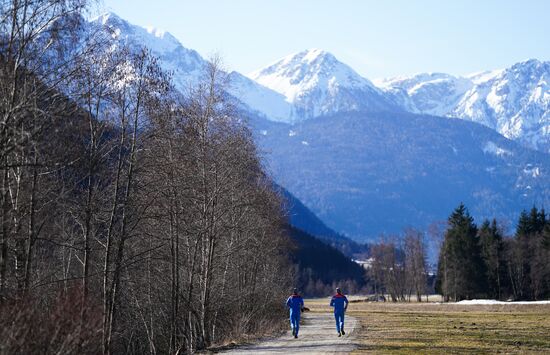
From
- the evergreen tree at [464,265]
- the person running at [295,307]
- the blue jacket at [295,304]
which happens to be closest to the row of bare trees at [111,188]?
the person running at [295,307]

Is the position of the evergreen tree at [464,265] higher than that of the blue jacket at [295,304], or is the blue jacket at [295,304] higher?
the evergreen tree at [464,265]

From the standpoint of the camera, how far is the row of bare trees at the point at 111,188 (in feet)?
51.8

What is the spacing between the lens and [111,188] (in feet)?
86.8

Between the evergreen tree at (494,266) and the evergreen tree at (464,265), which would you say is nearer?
the evergreen tree at (464,265)

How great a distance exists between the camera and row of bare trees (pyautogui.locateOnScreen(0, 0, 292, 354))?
51.8 ft

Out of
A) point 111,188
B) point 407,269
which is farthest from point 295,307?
point 407,269

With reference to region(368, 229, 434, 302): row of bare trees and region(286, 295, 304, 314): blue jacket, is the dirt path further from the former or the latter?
region(368, 229, 434, 302): row of bare trees

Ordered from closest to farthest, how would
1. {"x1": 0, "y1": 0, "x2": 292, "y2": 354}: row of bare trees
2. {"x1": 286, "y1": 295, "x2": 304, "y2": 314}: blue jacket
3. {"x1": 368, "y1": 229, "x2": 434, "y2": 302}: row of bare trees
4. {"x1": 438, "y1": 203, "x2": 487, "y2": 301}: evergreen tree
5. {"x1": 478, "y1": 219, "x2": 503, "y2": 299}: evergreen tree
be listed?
1. {"x1": 0, "y1": 0, "x2": 292, "y2": 354}: row of bare trees
2. {"x1": 286, "y1": 295, "x2": 304, "y2": 314}: blue jacket
3. {"x1": 438, "y1": 203, "x2": 487, "y2": 301}: evergreen tree
4. {"x1": 478, "y1": 219, "x2": 503, "y2": 299}: evergreen tree
5. {"x1": 368, "y1": 229, "x2": 434, "y2": 302}: row of bare trees

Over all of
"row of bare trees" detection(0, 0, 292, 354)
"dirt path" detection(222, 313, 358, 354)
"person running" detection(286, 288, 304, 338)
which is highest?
"row of bare trees" detection(0, 0, 292, 354)

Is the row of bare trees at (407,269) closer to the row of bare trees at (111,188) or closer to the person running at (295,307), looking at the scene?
the row of bare trees at (111,188)

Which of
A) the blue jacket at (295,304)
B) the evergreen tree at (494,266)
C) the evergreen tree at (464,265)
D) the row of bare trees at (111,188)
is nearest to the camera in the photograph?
the row of bare trees at (111,188)

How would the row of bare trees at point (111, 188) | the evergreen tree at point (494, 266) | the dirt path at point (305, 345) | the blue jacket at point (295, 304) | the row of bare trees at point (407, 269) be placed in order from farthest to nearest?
the row of bare trees at point (407, 269), the evergreen tree at point (494, 266), the blue jacket at point (295, 304), the dirt path at point (305, 345), the row of bare trees at point (111, 188)

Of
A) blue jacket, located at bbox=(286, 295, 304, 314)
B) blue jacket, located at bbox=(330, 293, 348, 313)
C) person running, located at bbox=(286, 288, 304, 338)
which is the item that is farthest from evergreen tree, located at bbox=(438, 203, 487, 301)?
blue jacket, located at bbox=(286, 295, 304, 314)

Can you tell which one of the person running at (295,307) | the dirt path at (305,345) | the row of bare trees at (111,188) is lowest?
the dirt path at (305,345)
